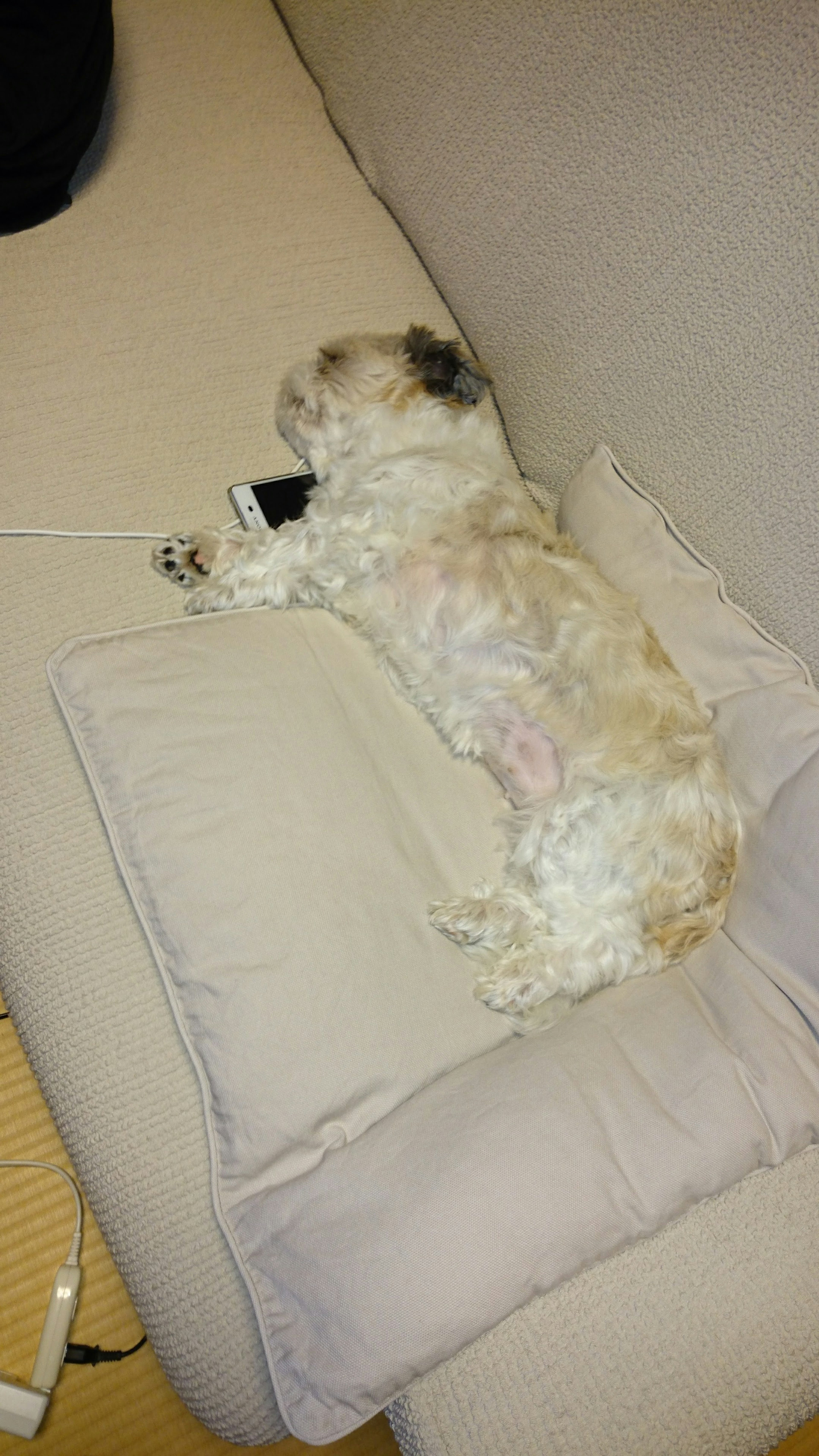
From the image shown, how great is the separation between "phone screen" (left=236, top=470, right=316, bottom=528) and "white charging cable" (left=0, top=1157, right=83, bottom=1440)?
1.67 m

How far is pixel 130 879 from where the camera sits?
1.59 meters

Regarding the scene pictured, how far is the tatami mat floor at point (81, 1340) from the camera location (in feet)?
5.61

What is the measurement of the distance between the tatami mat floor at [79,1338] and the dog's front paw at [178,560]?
50.6 inches

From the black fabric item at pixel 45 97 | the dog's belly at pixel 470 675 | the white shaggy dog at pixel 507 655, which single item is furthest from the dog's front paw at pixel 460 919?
the black fabric item at pixel 45 97

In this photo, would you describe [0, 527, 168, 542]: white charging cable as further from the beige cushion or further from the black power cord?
the black power cord

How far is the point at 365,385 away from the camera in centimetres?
229

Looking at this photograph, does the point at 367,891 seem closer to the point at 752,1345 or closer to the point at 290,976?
the point at 290,976

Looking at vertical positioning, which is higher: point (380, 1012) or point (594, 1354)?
point (380, 1012)

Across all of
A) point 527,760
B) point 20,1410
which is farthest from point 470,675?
point 20,1410

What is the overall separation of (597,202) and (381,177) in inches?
33.8

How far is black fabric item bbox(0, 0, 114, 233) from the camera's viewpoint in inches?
81.8

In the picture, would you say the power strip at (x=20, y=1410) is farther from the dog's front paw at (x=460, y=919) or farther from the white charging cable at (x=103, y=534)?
the white charging cable at (x=103, y=534)

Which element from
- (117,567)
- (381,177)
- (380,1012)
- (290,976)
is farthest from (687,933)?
(381,177)

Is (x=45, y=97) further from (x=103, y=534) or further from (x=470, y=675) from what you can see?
(x=470, y=675)
